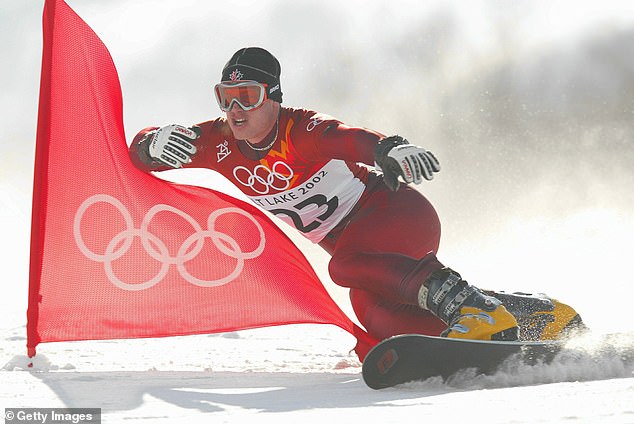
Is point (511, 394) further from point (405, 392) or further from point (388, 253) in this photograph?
point (388, 253)

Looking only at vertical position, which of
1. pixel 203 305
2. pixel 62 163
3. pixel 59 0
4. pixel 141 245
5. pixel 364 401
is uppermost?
pixel 59 0

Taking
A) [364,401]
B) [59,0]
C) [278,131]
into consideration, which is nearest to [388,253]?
[278,131]

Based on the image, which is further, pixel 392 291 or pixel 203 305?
pixel 203 305

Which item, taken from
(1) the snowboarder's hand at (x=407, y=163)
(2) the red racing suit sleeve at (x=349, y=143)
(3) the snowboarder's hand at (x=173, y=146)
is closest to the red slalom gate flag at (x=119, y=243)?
(3) the snowboarder's hand at (x=173, y=146)

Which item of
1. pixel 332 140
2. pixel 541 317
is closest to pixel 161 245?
pixel 332 140

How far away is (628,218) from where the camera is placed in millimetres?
8992

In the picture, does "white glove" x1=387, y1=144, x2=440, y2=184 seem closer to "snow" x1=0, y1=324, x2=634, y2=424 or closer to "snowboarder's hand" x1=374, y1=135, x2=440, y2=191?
"snowboarder's hand" x1=374, y1=135, x2=440, y2=191

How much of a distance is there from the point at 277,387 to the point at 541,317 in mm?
1623

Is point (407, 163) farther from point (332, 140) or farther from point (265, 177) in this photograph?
point (265, 177)

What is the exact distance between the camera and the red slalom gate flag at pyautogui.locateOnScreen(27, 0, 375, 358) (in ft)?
16.1

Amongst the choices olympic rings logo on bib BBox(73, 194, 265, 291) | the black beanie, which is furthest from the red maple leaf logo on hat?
olympic rings logo on bib BBox(73, 194, 265, 291)

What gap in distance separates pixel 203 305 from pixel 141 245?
506 mm

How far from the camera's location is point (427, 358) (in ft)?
11.6

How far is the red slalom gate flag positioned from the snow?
0.23 metres
